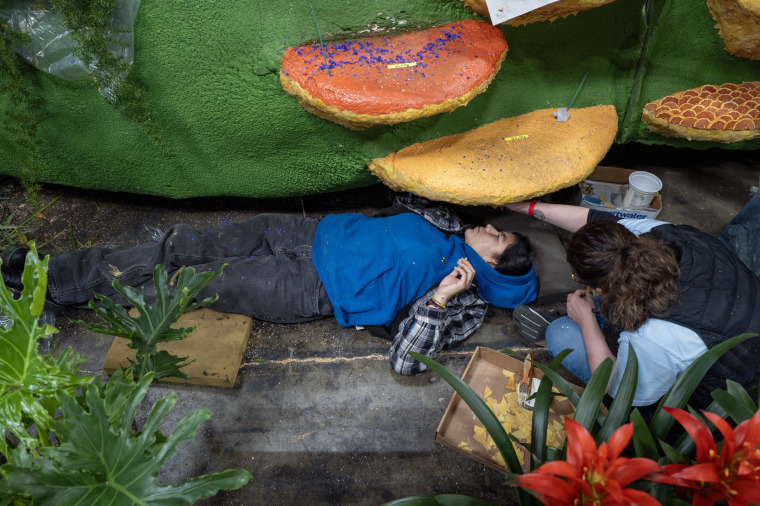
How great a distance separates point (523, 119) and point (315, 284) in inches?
48.4

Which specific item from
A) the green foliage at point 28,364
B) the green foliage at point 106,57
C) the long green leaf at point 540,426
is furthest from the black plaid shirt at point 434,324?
A: the green foliage at point 106,57

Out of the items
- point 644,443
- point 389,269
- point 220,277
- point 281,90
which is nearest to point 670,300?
point 644,443

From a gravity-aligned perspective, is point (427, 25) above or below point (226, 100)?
above

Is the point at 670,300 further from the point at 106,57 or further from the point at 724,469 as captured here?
the point at 106,57

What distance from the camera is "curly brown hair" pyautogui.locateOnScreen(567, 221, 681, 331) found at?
4.71ft

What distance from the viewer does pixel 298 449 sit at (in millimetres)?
1822

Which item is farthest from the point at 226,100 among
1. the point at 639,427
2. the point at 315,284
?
the point at 639,427

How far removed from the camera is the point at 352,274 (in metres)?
2.02

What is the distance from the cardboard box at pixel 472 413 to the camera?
5.61 feet

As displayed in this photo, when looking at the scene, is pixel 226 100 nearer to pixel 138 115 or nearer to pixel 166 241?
pixel 138 115

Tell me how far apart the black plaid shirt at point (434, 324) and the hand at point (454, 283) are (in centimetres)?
6

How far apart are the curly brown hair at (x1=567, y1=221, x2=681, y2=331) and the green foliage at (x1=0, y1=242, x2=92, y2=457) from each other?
151 centimetres

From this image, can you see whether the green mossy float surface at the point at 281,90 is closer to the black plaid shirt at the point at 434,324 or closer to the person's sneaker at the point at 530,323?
the black plaid shirt at the point at 434,324

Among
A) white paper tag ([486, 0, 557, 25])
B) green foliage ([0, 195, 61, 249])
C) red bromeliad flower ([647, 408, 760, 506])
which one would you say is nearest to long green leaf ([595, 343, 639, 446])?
red bromeliad flower ([647, 408, 760, 506])
